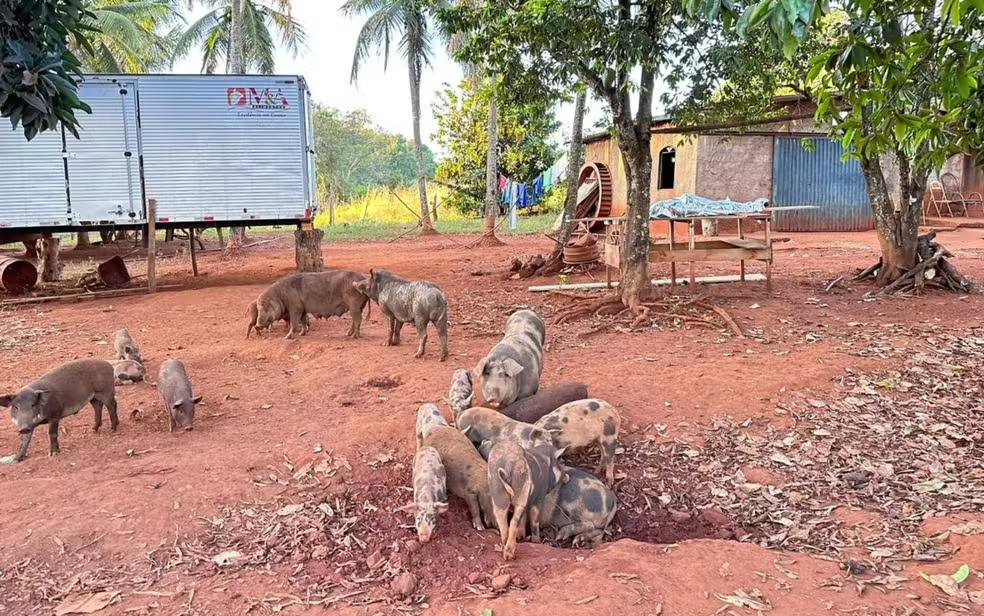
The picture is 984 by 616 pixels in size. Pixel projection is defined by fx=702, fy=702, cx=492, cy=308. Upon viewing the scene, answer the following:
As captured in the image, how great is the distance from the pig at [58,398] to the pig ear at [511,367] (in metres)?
3.18

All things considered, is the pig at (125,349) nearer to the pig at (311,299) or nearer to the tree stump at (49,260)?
the pig at (311,299)

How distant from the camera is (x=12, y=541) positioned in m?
3.91

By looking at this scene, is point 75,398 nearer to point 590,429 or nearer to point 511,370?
point 511,370

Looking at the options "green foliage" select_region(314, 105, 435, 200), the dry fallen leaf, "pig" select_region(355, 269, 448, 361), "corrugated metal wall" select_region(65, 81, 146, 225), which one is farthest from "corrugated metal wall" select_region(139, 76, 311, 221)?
"green foliage" select_region(314, 105, 435, 200)

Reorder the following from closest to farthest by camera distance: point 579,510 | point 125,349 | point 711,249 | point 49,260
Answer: point 579,510 → point 125,349 → point 711,249 → point 49,260

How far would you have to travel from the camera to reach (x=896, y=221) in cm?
1098

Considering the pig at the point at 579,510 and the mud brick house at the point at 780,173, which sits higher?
the mud brick house at the point at 780,173

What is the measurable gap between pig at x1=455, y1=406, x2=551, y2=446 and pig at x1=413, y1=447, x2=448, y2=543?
0.46 metres

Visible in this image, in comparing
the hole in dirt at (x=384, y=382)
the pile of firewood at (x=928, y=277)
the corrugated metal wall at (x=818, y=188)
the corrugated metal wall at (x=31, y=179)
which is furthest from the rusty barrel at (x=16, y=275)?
the corrugated metal wall at (x=818, y=188)

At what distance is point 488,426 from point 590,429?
710 millimetres

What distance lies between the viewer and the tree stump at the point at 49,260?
49.9 feet

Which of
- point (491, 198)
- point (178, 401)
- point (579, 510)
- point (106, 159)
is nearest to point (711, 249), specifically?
point (579, 510)

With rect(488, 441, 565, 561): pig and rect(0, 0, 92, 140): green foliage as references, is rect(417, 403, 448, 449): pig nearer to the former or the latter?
rect(488, 441, 565, 561): pig

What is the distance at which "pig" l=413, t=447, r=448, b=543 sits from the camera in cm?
400
